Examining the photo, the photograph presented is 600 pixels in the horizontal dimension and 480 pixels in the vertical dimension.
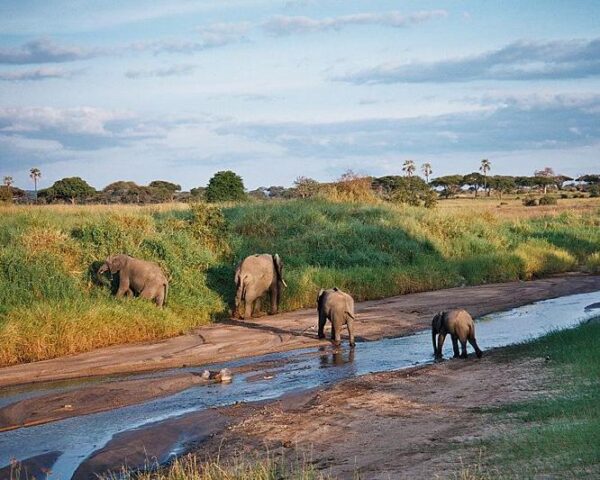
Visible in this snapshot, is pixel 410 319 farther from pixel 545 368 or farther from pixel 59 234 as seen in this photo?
pixel 59 234

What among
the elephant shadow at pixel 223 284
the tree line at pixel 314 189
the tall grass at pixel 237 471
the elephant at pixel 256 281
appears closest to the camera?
the tall grass at pixel 237 471

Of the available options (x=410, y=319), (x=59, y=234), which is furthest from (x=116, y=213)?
(x=410, y=319)

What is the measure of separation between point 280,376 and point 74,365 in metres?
3.80

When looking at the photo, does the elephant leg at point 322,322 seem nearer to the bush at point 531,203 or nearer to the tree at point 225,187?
the tree at point 225,187

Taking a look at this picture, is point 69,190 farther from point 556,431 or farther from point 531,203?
point 556,431

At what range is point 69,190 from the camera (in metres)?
50.3

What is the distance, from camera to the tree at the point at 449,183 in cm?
8494

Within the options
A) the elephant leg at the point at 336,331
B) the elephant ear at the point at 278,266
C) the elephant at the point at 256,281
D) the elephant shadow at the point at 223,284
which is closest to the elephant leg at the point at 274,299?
the elephant at the point at 256,281

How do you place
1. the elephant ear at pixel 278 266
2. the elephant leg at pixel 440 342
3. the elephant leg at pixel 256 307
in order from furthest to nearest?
the elephant leg at pixel 256 307 < the elephant ear at pixel 278 266 < the elephant leg at pixel 440 342

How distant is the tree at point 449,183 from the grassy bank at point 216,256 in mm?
49323

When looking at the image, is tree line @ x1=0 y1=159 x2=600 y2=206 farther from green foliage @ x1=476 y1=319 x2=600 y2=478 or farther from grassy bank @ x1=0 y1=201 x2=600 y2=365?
green foliage @ x1=476 y1=319 x2=600 y2=478

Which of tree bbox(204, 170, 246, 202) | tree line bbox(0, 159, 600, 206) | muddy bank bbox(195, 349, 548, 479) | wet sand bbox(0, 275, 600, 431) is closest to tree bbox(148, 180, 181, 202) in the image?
tree line bbox(0, 159, 600, 206)

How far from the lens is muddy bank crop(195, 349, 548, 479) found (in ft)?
A: 26.6

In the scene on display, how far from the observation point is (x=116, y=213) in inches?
906
